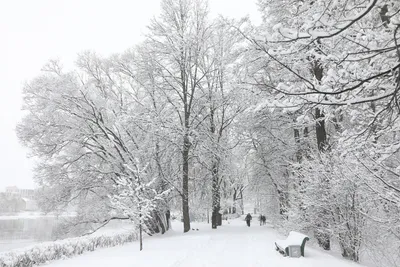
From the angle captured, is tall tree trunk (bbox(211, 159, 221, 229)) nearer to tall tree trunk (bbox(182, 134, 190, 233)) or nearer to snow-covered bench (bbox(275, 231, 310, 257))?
tall tree trunk (bbox(182, 134, 190, 233))

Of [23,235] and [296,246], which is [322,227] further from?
[23,235]

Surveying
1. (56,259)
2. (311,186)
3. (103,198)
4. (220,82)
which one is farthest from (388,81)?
(103,198)

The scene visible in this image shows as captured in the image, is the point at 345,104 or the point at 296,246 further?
the point at 296,246

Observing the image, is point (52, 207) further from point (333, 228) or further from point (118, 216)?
point (333, 228)

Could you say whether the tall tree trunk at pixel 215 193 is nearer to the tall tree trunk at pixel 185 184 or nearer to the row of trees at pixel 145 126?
the row of trees at pixel 145 126

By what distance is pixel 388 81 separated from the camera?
409 centimetres

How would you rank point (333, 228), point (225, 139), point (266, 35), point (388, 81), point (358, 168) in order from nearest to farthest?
point (266, 35)
point (388, 81)
point (358, 168)
point (333, 228)
point (225, 139)

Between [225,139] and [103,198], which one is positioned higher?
[225,139]

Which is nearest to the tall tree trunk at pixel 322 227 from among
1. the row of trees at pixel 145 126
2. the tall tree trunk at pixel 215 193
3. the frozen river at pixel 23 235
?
the row of trees at pixel 145 126

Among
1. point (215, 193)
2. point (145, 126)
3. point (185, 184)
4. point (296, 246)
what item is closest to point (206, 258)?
point (296, 246)

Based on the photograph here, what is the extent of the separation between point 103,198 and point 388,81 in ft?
57.5

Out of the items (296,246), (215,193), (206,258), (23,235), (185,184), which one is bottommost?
(23,235)

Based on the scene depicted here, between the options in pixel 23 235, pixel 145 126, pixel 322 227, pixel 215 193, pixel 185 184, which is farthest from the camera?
pixel 23 235

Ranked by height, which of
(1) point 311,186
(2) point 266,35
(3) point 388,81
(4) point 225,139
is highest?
(4) point 225,139
